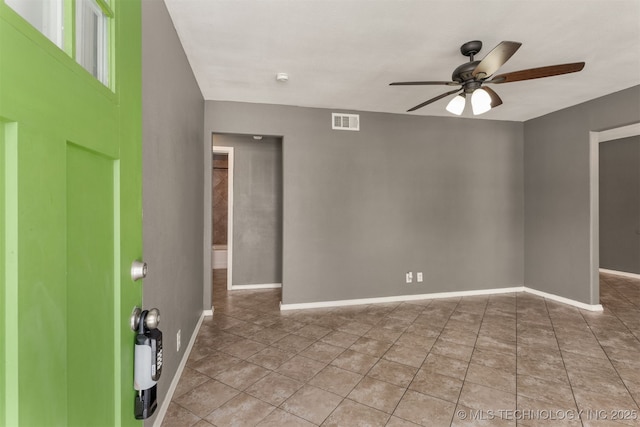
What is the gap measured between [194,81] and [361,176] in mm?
2239

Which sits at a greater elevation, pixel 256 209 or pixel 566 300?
pixel 256 209

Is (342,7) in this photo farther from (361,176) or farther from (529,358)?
(529,358)

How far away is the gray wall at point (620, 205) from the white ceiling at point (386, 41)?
350cm

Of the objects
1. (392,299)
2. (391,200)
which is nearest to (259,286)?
(392,299)

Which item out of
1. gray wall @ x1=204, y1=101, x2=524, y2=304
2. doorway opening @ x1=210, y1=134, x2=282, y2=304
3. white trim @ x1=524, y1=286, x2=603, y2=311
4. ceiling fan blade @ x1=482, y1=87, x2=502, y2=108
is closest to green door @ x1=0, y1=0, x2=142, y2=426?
ceiling fan blade @ x1=482, y1=87, x2=502, y2=108

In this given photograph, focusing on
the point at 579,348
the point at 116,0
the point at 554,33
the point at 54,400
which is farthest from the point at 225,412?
the point at 554,33

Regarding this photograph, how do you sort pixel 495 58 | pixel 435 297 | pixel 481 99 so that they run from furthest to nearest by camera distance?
pixel 435 297 → pixel 481 99 → pixel 495 58

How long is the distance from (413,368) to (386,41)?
256 cm

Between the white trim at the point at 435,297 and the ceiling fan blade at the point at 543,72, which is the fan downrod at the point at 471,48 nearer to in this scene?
the ceiling fan blade at the point at 543,72

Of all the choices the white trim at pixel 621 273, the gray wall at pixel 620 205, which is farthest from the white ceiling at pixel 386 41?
the white trim at pixel 621 273

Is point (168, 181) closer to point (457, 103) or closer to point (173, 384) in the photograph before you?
point (173, 384)

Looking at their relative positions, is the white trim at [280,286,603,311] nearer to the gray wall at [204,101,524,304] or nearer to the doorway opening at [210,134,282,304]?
the gray wall at [204,101,524,304]

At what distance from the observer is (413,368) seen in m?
2.51

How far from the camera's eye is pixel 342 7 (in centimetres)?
204
